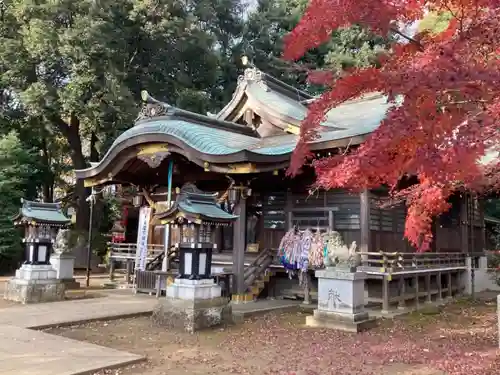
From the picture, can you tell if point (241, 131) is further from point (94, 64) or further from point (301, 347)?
point (94, 64)

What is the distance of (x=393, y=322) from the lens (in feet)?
34.9

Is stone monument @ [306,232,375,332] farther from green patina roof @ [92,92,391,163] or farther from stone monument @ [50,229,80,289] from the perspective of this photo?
stone monument @ [50,229,80,289]

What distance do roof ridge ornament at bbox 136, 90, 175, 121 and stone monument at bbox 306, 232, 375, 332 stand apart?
720 centimetres

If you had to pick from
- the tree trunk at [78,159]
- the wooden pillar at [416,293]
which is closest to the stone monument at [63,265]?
the tree trunk at [78,159]

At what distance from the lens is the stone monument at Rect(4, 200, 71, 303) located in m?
12.4

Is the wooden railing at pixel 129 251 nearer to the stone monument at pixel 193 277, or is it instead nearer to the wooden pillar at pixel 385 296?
the stone monument at pixel 193 277


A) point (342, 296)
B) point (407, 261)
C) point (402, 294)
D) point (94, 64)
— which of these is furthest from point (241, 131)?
point (94, 64)

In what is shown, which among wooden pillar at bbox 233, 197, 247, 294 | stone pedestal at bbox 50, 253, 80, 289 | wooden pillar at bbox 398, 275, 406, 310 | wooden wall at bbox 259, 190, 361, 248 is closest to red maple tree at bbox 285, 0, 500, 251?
wooden pillar at bbox 233, 197, 247, 294

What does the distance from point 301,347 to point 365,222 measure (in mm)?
5234

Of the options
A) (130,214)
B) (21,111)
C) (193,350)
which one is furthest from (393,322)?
(21,111)

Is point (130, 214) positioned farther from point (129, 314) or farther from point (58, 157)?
point (129, 314)

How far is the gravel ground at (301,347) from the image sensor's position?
6.79 m

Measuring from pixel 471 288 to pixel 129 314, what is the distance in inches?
464

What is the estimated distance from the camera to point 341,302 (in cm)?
959
